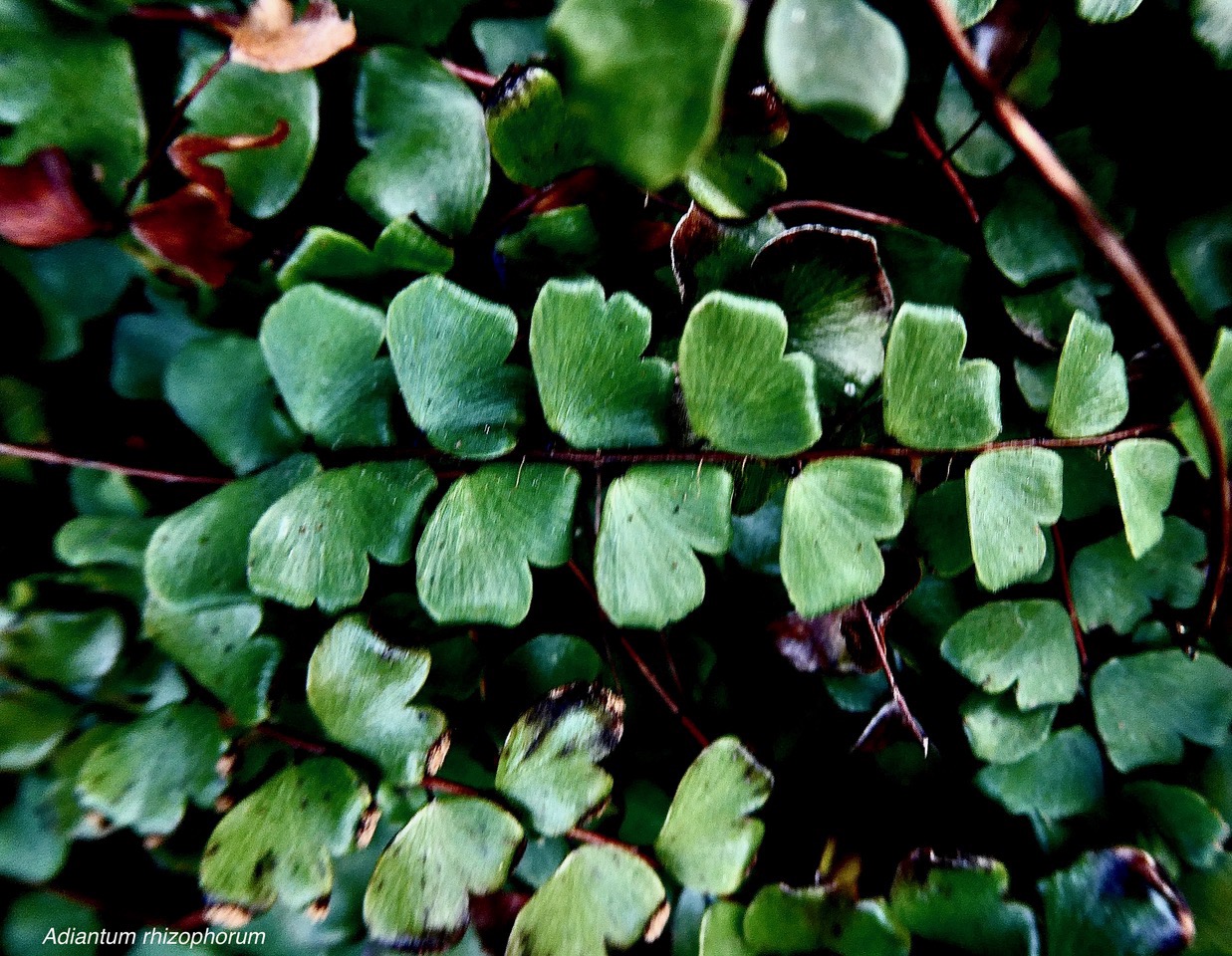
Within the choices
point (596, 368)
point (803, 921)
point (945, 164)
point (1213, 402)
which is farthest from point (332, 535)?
point (1213, 402)

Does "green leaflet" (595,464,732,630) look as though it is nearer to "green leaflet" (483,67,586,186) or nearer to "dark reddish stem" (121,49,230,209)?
"green leaflet" (483,67,586,186)

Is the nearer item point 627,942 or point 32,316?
point 627,942

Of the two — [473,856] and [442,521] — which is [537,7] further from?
[473,856]

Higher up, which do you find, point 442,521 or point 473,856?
point 442,521

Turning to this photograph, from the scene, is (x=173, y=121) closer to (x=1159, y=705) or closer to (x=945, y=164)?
(x=945, y=164)

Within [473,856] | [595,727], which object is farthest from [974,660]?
[473,856]
